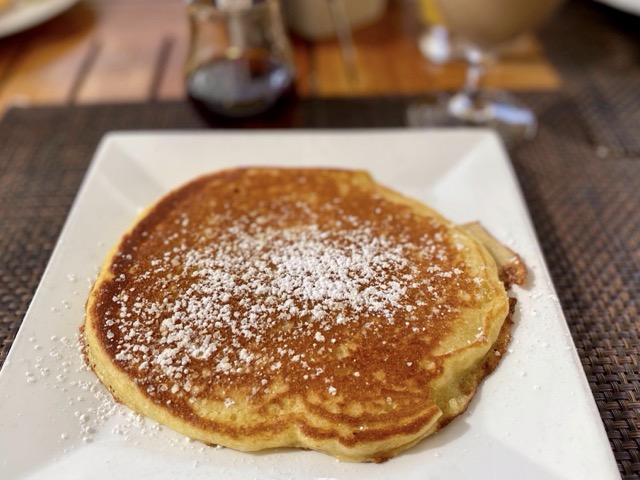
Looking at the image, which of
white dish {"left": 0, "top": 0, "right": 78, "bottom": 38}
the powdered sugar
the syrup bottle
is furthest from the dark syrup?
white dish {"left": 0, "top": 0, "right": 78, "bottom": 38}

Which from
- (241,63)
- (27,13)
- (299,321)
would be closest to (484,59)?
(241,63)

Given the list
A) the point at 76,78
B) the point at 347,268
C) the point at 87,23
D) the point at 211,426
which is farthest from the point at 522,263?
the point at 87,23

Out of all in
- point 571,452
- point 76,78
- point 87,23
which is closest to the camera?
point 571,452

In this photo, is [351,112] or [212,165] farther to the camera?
[351,112]

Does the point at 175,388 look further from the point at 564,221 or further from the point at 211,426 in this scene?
the point at 564,221

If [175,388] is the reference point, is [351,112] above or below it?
below

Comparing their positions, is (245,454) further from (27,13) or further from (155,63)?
(27,13)

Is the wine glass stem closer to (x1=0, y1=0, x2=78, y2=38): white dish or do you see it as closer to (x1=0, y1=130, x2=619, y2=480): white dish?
(x1=0, y1=130, x2=619, y2=480): white dish
